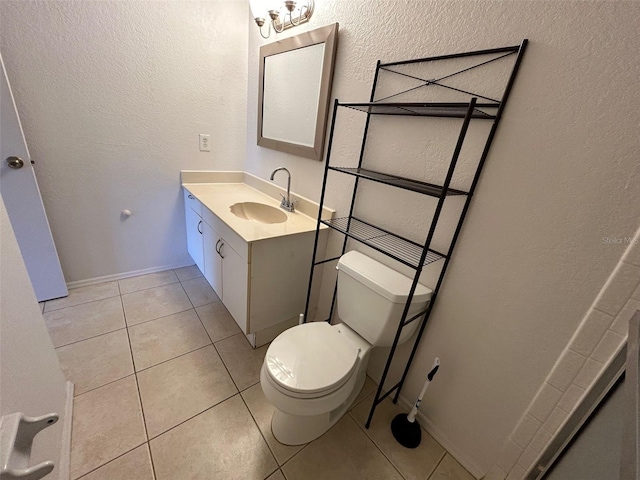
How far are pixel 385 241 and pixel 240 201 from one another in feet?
3.60

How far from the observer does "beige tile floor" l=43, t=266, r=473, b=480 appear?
1086 millimetres

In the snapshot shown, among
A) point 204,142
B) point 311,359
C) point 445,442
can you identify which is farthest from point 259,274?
point 204,142

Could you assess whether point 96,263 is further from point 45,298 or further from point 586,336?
point 586,336

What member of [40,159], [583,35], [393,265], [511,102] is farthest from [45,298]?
[583,35]

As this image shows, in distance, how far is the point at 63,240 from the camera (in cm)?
183

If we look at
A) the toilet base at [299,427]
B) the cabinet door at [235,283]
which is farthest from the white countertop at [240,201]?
the toilet base at [299,427]

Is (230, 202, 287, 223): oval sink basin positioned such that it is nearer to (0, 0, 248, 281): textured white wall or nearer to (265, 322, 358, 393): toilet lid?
(0, 0, 248, 281): textured white wall

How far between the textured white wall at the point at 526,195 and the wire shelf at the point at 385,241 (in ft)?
0.37

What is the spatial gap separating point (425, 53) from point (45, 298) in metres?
2.65

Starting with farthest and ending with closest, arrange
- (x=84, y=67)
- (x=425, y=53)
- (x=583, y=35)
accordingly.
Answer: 1. (x=84, y=67)
2. (x=425, y=53)
3. (x=583, y=35)

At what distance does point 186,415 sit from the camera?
4.09 feet

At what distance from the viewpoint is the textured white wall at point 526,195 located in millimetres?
700

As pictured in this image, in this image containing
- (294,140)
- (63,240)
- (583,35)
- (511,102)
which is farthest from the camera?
(63,240)

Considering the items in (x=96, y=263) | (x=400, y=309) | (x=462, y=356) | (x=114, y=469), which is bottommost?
(x=114, y=469)
